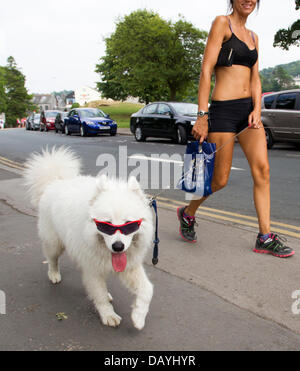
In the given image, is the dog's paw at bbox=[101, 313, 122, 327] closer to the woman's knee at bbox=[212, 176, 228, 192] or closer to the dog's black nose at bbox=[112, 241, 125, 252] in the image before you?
the dog's black nose at bbox=[112, 241, 125, 252]

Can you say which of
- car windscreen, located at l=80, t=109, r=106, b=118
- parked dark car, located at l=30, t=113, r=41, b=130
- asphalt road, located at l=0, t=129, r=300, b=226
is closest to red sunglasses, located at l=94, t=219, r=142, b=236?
asphalt road, located at l=0, t=129, r=300, b=226

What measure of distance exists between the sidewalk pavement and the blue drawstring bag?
0.67 metres

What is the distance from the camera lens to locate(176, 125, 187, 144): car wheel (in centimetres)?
1582

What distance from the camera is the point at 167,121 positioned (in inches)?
657

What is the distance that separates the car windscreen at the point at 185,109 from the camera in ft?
53.4

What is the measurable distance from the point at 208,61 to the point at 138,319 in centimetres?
249

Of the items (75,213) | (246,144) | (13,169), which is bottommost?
(13,169)

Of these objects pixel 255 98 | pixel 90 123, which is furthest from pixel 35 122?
pixel 255 98

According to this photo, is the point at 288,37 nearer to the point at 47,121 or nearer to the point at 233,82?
the point at 233,82

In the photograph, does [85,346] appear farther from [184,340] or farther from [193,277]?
[193,277]

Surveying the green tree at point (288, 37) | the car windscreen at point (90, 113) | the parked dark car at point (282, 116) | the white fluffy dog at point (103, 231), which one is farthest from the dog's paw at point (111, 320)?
the car windscreen at point (90, 113)
